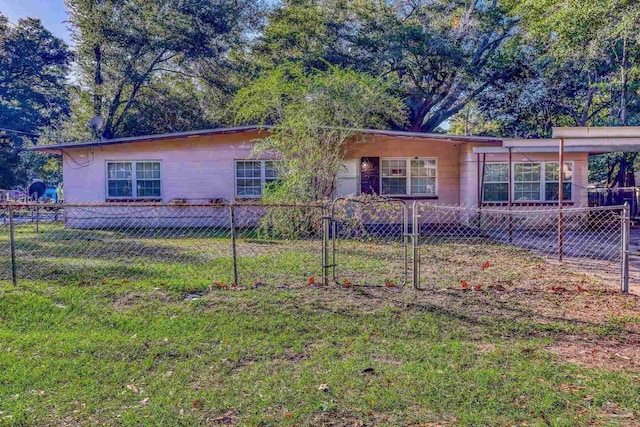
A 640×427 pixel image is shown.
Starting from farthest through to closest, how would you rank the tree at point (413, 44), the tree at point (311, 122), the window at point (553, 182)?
the tree at point (413, 44) < the window at point (553, 182) < the tree at point (311, 122)

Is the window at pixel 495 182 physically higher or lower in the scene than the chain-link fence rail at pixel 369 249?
higher

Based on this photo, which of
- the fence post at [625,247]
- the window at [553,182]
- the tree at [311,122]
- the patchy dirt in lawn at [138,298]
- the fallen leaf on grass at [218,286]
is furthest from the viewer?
the window at [553,182]

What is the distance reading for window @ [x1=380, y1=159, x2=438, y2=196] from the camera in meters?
13.6

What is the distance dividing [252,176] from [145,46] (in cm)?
995

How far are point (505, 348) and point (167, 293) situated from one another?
3.59m

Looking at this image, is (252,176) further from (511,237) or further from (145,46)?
(145,46)

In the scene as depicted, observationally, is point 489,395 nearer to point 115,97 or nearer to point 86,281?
point 86,281

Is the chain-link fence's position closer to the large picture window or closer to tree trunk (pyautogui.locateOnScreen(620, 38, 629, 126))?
the large picture window

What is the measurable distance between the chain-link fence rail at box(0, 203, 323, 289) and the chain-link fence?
0.02 metres

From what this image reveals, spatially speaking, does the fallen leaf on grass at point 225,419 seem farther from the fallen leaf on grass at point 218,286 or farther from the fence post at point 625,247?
the fence post at point 625,247

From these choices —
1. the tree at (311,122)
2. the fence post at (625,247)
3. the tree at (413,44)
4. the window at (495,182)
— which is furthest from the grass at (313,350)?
the tree at (413,44)

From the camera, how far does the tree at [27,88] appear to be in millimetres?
24406

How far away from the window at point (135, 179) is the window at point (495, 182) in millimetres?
9784

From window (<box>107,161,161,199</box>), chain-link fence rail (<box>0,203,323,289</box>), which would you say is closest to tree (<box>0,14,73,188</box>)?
window (<box>107,161,161,199</box>)
